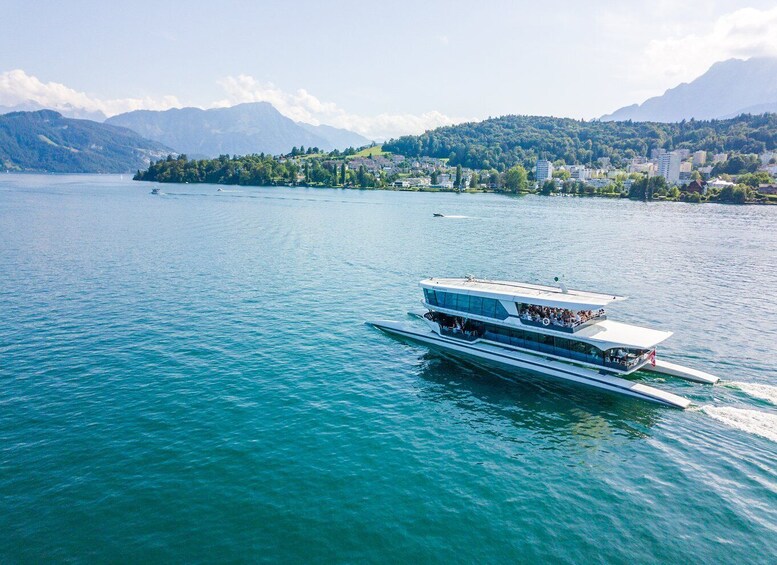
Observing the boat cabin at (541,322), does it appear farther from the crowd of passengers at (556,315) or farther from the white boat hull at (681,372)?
the white boat hull at (681,372)

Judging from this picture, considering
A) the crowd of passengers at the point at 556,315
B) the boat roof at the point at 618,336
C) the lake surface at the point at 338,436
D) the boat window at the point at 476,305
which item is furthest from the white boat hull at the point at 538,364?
the crowd of passengers at the point at 556,315

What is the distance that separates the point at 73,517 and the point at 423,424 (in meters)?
22.8

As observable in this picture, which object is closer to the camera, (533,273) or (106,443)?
(106,443)

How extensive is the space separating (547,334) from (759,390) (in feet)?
58.9

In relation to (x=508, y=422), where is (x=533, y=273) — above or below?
above

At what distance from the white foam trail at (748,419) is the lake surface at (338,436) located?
21cm

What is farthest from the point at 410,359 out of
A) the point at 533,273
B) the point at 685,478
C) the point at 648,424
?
the point at 533,273

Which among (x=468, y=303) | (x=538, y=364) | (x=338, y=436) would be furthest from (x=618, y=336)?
(x=338, y=436)

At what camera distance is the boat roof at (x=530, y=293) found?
47188 mm

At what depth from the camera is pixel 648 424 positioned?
39156mm

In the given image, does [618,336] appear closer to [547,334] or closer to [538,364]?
[547,334]

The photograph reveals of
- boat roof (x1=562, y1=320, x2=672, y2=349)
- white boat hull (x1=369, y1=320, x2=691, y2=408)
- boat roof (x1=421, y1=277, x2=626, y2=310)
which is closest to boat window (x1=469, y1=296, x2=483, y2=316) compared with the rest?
boat roof (x1=421, y1=277, x2=626, y2=310)

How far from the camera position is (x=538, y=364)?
159 feet

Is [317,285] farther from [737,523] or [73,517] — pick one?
[737,523]
